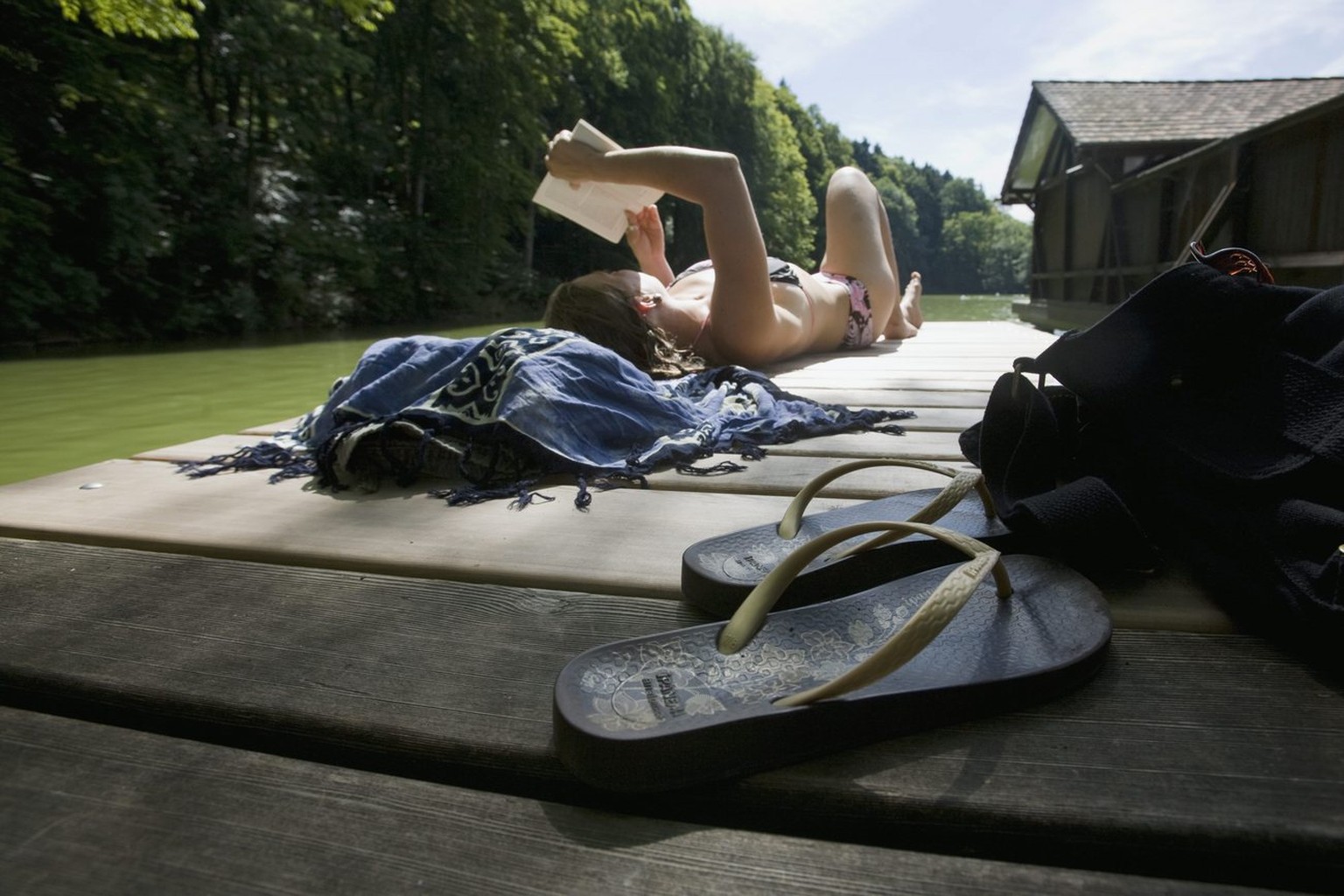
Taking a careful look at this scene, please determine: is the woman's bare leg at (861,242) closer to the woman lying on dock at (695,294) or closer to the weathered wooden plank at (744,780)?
the woman lying on dock at (695,294)

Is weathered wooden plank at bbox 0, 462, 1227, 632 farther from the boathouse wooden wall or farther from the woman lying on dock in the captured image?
the boathouse wooden wall

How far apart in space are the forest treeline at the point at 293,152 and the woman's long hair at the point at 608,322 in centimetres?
641

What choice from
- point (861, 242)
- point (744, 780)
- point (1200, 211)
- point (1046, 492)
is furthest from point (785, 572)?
point (1200, 211)

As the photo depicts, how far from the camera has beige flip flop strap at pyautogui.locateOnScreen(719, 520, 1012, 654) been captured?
73 cm

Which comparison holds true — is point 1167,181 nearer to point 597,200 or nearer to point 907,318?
point 907,318

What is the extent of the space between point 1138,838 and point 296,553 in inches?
41.0

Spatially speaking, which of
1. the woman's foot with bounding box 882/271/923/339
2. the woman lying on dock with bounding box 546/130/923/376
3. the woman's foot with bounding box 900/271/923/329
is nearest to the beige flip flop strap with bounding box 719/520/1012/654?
the woman lying on dock with bounding box 546/130/923/376

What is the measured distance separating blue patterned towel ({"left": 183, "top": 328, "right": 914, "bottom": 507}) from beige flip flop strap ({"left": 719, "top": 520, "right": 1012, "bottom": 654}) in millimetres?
612

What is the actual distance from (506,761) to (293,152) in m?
13.0

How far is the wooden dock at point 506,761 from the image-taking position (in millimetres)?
521

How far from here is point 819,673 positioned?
0.71m

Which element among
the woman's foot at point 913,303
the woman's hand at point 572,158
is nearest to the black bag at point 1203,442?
the woman's hand at point 572,158

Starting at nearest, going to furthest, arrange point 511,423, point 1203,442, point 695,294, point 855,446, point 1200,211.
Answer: point 1203,442, point 511,423, point 855,446, point 695,294, point 1200,211

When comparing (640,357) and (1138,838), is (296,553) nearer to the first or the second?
(1138,838)
